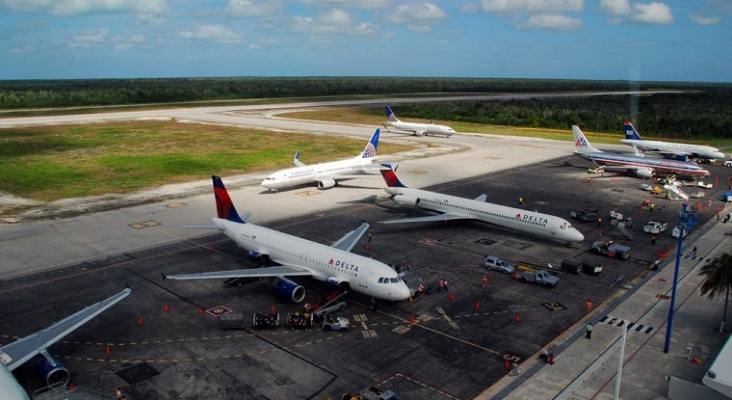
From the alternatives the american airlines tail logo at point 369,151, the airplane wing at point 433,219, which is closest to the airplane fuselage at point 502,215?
the airplane wing at point 433,219

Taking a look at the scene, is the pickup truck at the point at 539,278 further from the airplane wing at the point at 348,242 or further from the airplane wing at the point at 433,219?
the airplane wing at the point at 433,219

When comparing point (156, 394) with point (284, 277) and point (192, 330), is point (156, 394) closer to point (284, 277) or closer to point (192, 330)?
point (192, 330)

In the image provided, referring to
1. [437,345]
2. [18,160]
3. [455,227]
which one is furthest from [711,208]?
[18,160]

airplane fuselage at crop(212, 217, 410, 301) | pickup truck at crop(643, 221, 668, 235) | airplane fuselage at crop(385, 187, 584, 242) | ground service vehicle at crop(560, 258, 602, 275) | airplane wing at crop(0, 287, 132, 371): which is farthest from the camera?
pickup truck at crop(643, 221, 668, 235)

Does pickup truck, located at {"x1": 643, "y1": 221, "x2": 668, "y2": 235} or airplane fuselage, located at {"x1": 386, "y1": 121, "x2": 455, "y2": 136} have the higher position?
airplane fuselage, located at {"x1": 386, "y1": 121, "x2": 455, "y2": 136}

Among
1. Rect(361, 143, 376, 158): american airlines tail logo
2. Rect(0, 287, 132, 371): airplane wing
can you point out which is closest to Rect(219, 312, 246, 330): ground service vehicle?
Rect(0, 287, 132, 371): airplane wing

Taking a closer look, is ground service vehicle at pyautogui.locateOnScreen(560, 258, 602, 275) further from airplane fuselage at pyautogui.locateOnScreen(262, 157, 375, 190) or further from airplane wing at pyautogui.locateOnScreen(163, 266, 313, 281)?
airplane fuselage at pyautogui.locateOnScreen(262, 157, 375, 190)
